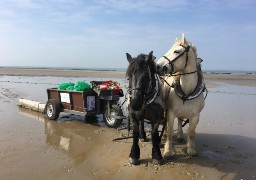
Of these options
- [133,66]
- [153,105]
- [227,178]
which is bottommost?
[227,178]

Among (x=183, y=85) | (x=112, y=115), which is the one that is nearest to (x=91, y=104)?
(x=112, y=115)

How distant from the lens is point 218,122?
1052 centimetres

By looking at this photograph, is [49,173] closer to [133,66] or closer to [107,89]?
[133,66]

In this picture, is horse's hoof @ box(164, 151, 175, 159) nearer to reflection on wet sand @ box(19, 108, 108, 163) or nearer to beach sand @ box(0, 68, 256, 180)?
beach sand @ box(0, 68, 256, 180)

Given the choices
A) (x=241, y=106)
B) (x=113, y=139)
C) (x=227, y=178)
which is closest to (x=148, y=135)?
(x=113, y=139)

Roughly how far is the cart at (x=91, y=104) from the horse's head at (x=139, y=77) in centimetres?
370

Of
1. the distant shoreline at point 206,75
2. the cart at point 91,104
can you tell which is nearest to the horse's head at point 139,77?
the cart at point 91,104

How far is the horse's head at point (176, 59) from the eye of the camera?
5844mm

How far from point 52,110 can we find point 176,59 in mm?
5834

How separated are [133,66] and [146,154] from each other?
221 cm

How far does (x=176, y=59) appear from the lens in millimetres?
6023

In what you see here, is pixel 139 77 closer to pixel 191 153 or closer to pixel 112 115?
pixel 191 153

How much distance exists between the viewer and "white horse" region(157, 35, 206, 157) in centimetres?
606

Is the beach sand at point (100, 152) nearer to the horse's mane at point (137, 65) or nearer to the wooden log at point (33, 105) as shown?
the wooden log at point (33, 105)
